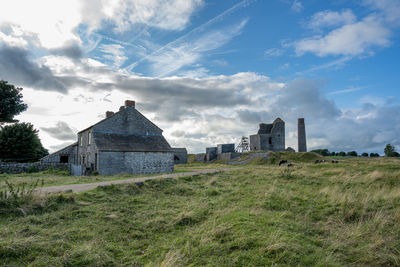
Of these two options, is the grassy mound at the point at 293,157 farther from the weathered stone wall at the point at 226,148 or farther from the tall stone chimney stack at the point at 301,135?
the weathered stone wall at the point at 226,148

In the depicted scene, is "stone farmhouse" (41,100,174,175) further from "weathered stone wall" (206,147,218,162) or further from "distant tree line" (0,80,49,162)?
"weathered stone wall" (206,147,218,162)

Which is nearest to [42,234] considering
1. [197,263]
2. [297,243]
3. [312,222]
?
[197,263]

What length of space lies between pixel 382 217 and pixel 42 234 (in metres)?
9.62

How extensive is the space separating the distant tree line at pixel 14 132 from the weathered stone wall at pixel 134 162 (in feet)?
55.8

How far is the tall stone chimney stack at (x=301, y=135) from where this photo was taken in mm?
44969

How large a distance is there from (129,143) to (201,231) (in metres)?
20.8

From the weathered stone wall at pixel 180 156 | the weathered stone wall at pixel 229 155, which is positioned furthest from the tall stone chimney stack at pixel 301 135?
the weathered stone wall at pixel 180 156

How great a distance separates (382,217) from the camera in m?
7.24

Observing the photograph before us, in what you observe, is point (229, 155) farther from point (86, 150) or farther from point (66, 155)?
point (66, 155)

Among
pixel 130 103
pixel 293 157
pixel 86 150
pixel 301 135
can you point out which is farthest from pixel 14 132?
pixel 301 135

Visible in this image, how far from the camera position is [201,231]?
20.2 feet

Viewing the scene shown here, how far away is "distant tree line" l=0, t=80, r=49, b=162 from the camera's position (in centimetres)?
3117

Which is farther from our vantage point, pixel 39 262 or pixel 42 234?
pixel 42 234

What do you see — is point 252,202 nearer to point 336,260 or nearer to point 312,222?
point 312,222
